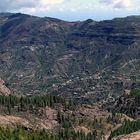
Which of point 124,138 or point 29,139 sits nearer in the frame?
point 124,138

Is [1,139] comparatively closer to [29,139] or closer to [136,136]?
[29,139]

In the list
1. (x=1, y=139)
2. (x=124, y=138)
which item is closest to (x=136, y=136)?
(x=124, y=138)

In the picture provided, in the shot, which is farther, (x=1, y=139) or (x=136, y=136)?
(x=1, y=139)

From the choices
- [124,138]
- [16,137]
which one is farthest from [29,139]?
[124,138]

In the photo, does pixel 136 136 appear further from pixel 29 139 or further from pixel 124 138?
pixel 29 139

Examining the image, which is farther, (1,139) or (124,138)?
(1,139)

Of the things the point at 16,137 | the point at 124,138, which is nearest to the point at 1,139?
the point at 16,137

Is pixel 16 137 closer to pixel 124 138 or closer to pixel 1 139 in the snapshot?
pixel 1 139

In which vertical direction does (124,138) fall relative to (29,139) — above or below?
above
